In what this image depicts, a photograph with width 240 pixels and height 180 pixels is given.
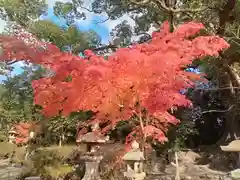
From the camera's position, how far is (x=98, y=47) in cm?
1442

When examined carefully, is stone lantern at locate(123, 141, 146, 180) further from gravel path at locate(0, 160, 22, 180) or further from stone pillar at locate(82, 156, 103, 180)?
gravel path at locate(0, 160, 22, 180)

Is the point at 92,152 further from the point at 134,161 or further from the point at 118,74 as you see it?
the point at 118,74

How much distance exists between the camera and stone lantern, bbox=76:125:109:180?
7.87m

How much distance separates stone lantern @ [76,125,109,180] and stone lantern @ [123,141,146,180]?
0.68 meters

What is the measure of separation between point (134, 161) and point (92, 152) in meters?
1.06

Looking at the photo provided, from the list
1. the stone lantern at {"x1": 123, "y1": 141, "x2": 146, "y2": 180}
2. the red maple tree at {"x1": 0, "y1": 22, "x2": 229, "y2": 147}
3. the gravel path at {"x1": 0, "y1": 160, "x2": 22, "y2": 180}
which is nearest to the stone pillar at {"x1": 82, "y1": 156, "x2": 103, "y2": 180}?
the stone lantern at {"x1": 123, "y1": 141, "x2": 146, "y2": 180}

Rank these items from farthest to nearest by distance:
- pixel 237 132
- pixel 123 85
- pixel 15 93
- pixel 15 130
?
pixel 15 93 < pixel 15 130 < pixel 237 132 < pixel 123 85

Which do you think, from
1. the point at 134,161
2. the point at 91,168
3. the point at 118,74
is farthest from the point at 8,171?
the point at 118,74

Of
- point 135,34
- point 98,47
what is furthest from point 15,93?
point 135,34

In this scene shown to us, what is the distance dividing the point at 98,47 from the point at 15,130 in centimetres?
580

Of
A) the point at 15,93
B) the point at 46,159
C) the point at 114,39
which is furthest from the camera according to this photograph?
the point at 15,93

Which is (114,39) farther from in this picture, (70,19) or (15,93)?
(15,93)

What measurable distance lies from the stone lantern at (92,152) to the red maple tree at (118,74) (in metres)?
2.43

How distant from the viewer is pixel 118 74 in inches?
191
